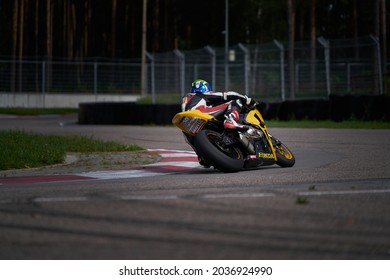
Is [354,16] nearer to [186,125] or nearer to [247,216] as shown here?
[186,125]

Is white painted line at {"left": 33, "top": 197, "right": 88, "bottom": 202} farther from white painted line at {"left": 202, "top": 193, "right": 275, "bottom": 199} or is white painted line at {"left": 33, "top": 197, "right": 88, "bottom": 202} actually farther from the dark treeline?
the dark treeline

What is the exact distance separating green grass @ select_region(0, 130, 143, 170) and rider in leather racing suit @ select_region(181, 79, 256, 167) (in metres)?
2.49

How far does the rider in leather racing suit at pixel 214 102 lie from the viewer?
37.6 feet

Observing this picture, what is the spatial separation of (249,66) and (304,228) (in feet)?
80.5

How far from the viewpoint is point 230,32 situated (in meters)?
82.1

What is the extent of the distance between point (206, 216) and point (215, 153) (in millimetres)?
3860

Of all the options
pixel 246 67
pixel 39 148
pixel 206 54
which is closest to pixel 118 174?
pixel 39 148

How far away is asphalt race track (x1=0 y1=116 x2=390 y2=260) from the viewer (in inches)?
233

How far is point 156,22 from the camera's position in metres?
66.4

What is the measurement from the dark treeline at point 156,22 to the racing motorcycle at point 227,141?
52.7 m

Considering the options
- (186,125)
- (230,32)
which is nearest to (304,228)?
(186,125)

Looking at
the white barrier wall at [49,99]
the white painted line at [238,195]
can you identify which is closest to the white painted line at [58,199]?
the white painted line at [238,195]

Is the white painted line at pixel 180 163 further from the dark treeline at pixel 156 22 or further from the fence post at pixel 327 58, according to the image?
the dark treeline at pixel 156 22

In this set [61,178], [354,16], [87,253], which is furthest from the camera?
[354,16]
